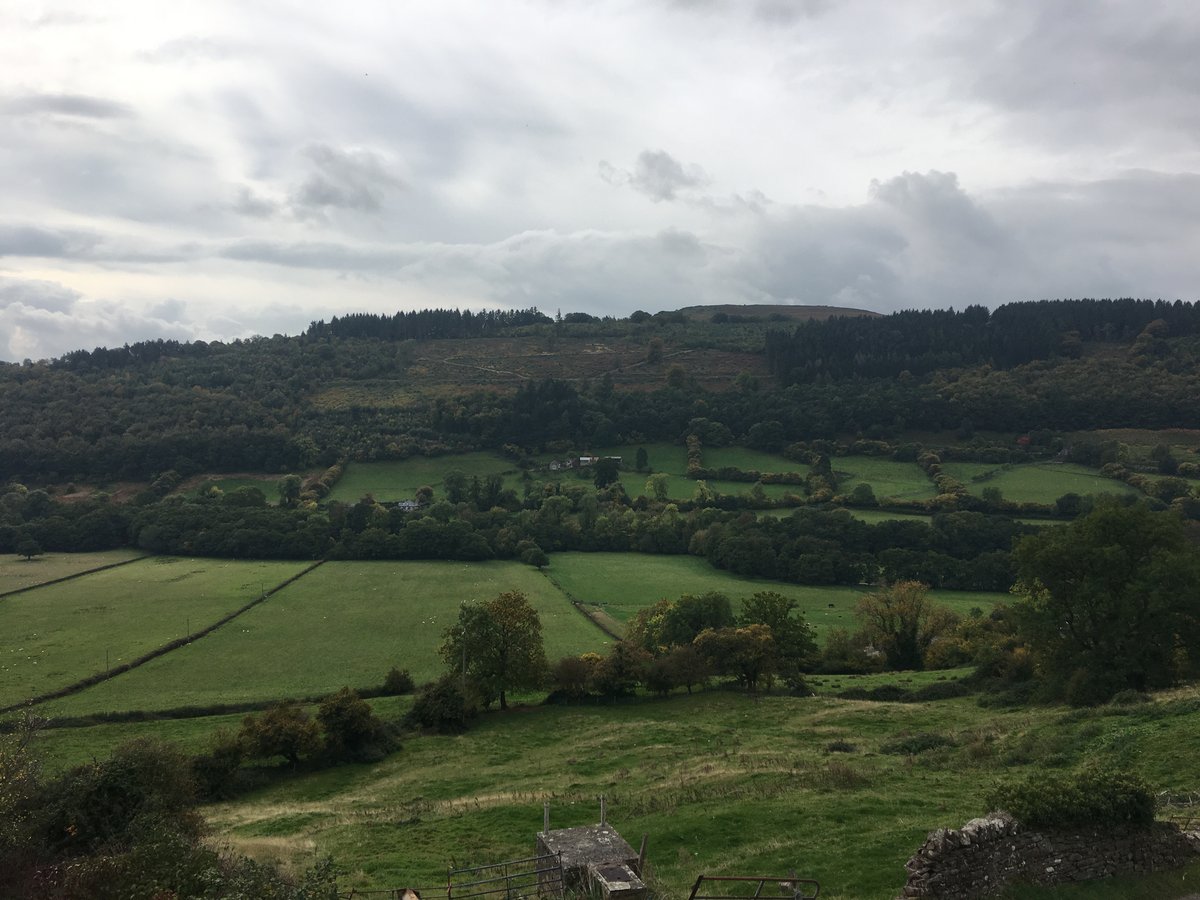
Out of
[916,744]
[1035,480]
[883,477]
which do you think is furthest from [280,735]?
[1035,480]

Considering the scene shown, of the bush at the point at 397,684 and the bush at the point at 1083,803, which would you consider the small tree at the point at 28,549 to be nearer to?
the bush at the point at 397,684

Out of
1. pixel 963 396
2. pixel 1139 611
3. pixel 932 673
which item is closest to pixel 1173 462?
pixel 963 396

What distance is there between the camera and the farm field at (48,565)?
88000 mm

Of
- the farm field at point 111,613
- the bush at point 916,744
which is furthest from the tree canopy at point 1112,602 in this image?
the farm field at point 111,613

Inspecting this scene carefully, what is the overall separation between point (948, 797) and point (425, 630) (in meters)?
57.9

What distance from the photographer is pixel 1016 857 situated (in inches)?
608

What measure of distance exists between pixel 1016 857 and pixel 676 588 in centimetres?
7812

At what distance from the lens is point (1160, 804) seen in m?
20.3

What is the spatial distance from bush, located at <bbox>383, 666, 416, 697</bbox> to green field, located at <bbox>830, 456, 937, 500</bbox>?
309 feet

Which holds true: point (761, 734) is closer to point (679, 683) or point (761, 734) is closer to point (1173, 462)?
point (679, 683)

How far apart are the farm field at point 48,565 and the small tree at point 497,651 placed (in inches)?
2406

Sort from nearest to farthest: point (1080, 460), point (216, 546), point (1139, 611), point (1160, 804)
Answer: point (1160, 804), point (1139, 611), point (216, 546), point (1080, 460)

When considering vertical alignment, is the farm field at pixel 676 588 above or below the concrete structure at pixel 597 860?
below

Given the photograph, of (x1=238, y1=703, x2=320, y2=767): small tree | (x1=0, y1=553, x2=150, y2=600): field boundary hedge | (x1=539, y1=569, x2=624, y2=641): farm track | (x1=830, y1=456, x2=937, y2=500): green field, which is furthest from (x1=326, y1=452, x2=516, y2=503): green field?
(x1=238, y1=703, x2=320, y2=767): small tree
